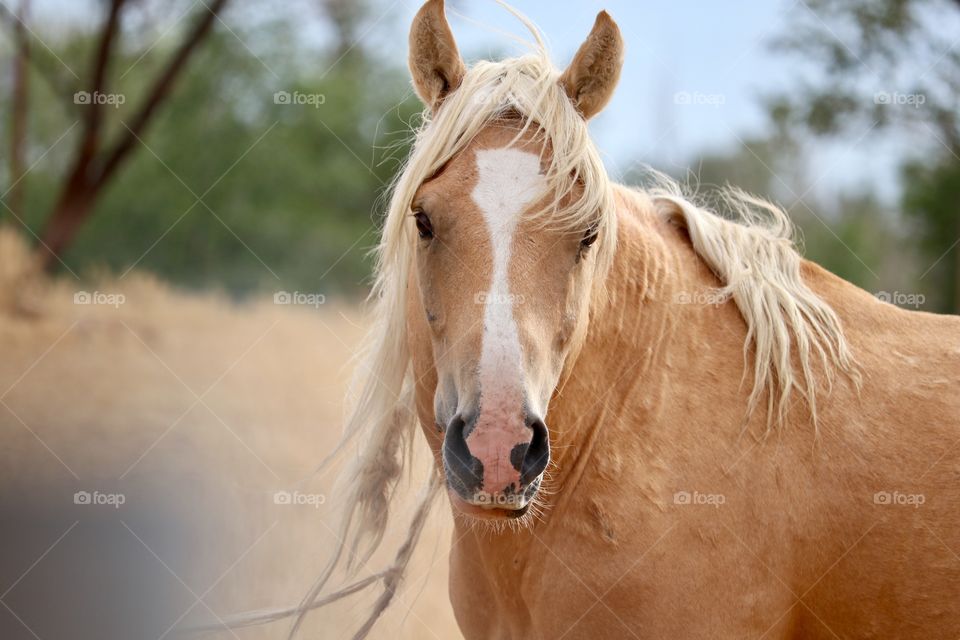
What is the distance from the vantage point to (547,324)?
103 inches

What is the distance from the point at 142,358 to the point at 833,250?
16901mm

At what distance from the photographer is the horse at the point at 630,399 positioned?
262 centimetres

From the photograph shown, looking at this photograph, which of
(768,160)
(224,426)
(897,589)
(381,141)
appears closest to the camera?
(897,589)

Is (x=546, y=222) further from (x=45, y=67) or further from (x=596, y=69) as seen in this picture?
(x=45, y=67)

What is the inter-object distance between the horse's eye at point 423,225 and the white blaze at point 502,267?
0.62 feet

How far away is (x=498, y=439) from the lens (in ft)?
7.76

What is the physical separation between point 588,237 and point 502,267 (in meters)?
0.34

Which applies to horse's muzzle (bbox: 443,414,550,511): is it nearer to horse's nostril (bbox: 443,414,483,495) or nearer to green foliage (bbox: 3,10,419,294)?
horse's nostril (bbox: 443,414,483,495)

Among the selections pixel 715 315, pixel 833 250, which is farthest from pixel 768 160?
pixel 715 315

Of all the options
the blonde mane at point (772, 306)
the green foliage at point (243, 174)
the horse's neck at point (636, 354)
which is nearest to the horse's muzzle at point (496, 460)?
the horse's neck at point (636, 354)

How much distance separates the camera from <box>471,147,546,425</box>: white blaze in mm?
2404

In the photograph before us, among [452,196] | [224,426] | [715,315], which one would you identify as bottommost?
[224,426]

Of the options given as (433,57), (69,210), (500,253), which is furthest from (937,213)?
(500,253)

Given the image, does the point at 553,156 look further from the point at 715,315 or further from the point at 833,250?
the point at 833,250
